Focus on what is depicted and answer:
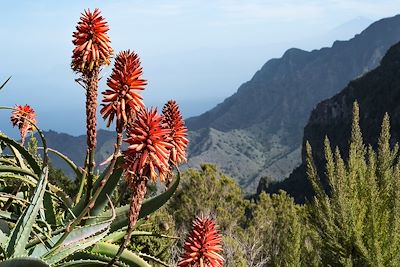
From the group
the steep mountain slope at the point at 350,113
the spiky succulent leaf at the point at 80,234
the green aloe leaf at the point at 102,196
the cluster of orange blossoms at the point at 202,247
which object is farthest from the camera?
the steep mountain slope at the point at 350,113

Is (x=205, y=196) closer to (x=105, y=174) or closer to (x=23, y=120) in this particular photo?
(x=23, y=120)

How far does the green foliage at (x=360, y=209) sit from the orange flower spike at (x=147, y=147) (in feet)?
19.8

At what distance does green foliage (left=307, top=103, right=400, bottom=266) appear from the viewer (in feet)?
25.1

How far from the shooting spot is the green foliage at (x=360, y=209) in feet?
25.1

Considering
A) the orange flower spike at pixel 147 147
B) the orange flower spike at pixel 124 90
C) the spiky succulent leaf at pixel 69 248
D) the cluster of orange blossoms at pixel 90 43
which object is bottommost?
the spiky succulent leaf at pixel 69 248

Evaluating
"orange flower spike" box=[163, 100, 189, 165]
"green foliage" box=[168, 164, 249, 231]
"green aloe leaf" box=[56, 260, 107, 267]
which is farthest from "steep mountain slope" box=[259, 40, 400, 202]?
"green aloe leaf" box=[56, 260, 107, 267]

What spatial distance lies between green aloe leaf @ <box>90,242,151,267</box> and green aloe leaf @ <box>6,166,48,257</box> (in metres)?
0.46

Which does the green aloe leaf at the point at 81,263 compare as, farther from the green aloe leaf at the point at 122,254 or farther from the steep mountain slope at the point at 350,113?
the steep mountain slope at the point at 350,113

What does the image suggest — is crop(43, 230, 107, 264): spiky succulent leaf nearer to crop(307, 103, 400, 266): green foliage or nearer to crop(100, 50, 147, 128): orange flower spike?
crop(100, 50, 147, 128): orange flower spike

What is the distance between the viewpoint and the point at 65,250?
2113 millimetres

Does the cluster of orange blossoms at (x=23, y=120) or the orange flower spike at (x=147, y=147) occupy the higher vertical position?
the cluster of orange blossoms at (x=23, y=120)

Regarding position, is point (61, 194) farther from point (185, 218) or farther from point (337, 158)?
point (185, 218)

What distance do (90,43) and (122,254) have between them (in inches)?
37.3

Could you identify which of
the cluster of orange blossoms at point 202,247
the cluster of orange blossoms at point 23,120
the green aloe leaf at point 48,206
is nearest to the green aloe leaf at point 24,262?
the cluster of orange blossoms at point 202,247
